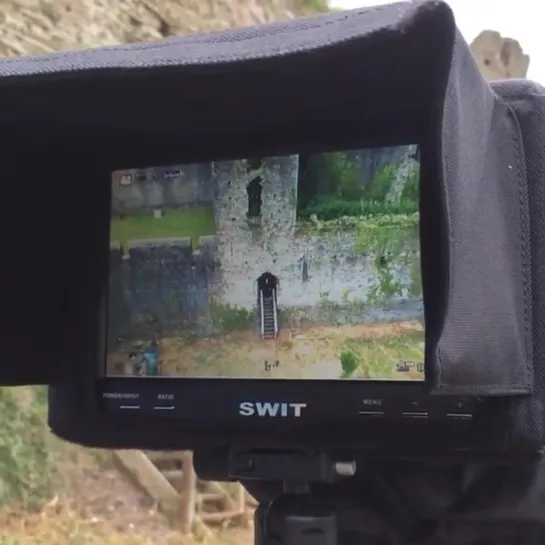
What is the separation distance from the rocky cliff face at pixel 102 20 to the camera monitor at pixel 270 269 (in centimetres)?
259

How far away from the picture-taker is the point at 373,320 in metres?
0.83

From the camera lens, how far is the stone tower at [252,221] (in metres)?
0.87

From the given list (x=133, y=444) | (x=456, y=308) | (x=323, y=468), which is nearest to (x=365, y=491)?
(x=323, y=468)

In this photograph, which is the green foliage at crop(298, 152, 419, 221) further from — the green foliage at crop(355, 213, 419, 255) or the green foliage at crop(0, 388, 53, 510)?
the green foliage at crop(0, 388, 53, 510)

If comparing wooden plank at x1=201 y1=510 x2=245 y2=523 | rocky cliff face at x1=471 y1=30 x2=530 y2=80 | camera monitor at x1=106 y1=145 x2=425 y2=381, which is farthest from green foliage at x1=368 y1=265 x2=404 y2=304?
rocky cliff face at x1=471 y1=30 x2=530 y2=80

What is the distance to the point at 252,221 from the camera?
35.0 inches

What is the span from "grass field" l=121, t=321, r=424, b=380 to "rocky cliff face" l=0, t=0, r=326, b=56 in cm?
265

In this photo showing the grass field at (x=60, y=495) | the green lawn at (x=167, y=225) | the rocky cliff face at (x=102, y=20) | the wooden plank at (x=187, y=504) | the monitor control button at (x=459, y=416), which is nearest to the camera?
the monitor control button at (x=459, y=416)

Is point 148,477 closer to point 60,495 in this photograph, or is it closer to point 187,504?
point 187,504

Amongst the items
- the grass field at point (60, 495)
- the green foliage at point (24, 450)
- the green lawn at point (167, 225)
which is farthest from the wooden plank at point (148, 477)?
the green lawn at point (167, 225)

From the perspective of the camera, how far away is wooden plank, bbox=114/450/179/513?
4.04 m

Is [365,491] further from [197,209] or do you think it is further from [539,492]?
[197,209]

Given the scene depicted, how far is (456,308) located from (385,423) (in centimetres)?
23

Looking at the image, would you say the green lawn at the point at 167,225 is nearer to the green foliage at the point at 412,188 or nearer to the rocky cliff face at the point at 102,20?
the green foliage at the point at 412,188
